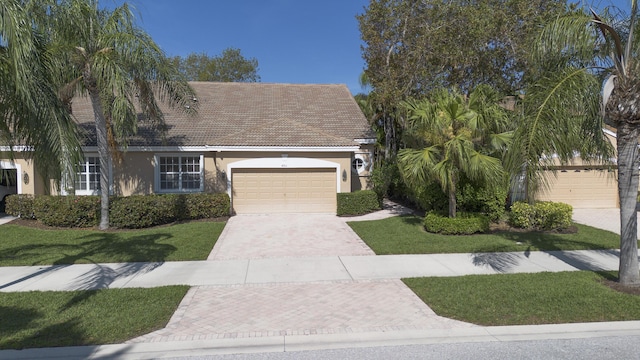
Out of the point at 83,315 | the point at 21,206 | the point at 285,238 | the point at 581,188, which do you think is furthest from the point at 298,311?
the point at 581,188

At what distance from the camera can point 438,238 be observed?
11.4m

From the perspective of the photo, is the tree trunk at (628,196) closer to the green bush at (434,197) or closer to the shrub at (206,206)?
the green bush at (434,197)

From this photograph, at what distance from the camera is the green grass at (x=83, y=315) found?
5039 millimetres

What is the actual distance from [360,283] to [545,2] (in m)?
12.1

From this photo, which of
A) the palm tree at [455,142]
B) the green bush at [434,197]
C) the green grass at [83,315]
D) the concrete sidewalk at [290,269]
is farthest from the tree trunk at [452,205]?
the green grass at [83,315]

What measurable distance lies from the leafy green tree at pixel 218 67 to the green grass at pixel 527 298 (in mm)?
34908

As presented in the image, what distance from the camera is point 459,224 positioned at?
11.9m

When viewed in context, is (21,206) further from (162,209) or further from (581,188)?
(581,188)

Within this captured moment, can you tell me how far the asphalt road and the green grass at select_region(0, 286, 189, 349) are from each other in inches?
50.7

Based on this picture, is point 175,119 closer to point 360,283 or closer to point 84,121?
point 84,121

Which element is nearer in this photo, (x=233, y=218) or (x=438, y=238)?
(x=438, y=238)

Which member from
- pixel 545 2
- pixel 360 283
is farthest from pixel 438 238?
pixel 545 2

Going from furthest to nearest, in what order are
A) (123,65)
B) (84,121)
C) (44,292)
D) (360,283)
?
(84,121), (123,65), (360,283), (44,292)

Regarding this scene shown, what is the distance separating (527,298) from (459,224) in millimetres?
5478
